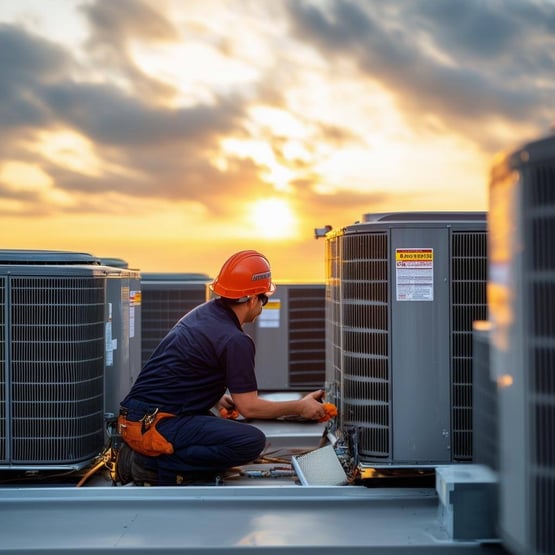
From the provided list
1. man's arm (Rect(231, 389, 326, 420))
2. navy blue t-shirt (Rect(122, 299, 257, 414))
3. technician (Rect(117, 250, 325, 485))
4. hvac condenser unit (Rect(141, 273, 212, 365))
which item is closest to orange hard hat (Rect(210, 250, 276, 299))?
technician (Rect(117, 250, 325, 485))

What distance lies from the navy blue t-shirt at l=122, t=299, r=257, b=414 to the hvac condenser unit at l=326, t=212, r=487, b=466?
681 millimetres

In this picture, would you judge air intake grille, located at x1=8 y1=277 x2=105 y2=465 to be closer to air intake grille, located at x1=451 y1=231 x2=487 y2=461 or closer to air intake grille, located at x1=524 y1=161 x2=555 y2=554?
air intake grille, located at x1=451 y1=231 x2=487 y2=461

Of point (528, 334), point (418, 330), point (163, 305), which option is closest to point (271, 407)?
point (418, 330)

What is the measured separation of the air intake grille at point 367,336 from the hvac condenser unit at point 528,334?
5.25 ft

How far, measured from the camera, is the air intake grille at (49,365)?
4.04 meters

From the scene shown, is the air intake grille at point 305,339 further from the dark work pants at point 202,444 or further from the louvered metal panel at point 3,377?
the louvered metal panel at point 3,377

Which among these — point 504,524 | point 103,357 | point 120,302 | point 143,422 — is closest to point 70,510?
point 143,422

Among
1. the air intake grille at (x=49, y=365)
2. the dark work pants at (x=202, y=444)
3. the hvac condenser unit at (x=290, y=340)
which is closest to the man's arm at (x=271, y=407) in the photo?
the dark work pants at (x=202, y=444)

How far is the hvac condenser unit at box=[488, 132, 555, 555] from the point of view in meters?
2.10

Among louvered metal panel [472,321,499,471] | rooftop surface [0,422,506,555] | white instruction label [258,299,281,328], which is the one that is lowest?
rooftop surface [0,422,506,555]

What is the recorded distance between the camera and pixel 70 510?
3436 mm

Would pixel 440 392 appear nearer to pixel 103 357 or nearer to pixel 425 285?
pixel 425 285

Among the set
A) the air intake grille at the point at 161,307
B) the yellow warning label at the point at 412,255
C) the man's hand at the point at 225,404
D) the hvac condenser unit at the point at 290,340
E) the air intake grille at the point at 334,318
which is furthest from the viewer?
the hvac condenser unit at the point at 290,340

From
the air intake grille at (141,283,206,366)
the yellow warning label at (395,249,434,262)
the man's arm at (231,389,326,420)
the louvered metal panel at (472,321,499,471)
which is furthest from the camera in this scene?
the air intake grille at (141,283,206,366)
